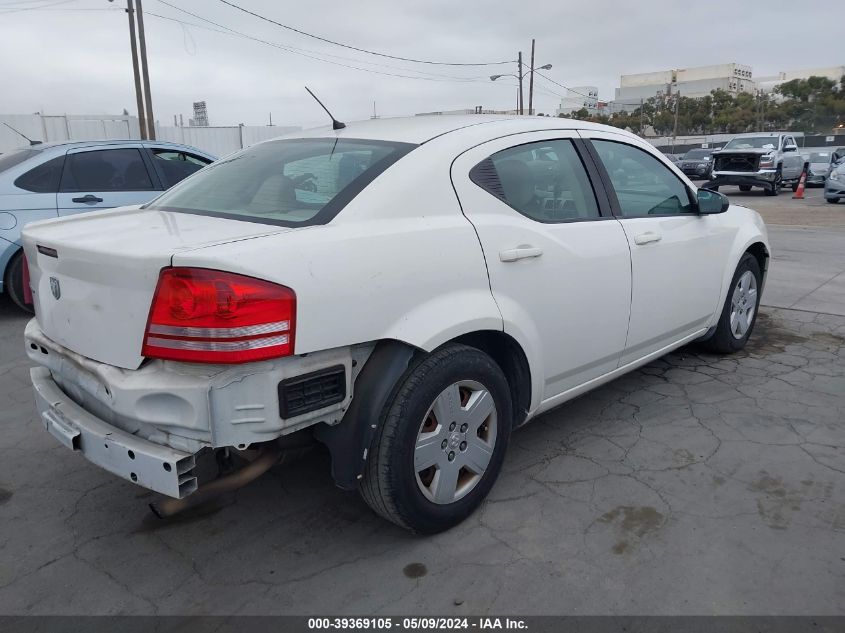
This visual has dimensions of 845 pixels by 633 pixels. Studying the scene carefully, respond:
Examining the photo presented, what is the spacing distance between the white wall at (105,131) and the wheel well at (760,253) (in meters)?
18.4

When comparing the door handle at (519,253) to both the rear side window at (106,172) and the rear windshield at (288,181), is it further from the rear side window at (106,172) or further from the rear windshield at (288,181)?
the rear side window at (106,172)

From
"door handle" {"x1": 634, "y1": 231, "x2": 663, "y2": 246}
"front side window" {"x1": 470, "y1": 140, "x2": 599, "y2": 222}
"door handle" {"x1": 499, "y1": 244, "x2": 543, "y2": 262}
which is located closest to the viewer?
"door handle" {"x1": 499, "y1": 244, "x2": 543, "y2": 262}

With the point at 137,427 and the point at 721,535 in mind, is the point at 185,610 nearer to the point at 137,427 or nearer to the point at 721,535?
the point at 137,427

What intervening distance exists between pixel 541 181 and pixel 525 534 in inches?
62.0

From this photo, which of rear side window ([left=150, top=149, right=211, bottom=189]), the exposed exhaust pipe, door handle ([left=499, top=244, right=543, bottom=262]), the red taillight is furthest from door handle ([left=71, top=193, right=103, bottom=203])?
door handle ([left=499, top=244, right=543, bottom=262])

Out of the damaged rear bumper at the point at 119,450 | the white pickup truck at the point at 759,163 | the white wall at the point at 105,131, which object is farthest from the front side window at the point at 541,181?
the white wall at the point at 105,131

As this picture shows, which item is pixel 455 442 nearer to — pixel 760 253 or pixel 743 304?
pixel 743 304

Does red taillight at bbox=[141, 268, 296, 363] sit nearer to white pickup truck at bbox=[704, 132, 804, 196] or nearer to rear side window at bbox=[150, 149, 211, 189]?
rear side window at bbox=[150, 149, 211, 189]

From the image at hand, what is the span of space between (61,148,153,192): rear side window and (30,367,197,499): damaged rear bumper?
4431mm

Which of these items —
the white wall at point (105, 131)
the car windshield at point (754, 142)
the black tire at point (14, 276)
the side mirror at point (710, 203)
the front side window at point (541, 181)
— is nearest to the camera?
the front side window at point (541, 181)

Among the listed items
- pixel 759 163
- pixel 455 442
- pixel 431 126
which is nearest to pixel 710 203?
pixel 431 126

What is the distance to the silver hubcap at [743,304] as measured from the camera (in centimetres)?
464

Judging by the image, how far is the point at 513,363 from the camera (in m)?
2.94

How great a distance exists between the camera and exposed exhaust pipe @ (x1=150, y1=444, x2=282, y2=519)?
2367mm
